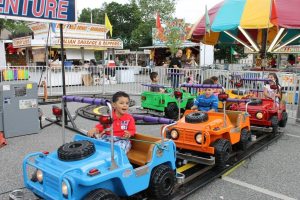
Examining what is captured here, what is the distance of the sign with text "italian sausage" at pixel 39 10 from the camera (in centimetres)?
637

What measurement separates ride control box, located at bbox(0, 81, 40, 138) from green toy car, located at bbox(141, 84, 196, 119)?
3313mm

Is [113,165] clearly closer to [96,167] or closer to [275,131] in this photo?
[96,167]

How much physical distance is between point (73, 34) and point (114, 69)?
17.9 ft

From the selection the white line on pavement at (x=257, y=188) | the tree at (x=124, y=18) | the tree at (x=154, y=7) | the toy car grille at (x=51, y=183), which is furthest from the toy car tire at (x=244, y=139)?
the tree at (x=154, y=7)

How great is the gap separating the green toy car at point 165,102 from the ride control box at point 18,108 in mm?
3313

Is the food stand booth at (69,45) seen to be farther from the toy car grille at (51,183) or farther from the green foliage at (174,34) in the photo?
the toy car grille at (51,183)

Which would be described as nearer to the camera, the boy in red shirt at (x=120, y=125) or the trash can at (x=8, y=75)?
the boy in red shirt at (x=120, y=125)

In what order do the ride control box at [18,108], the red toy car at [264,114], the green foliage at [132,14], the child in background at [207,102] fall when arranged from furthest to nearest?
the green foliage at [132,14] → the ride control box at [18,108] → the red toy car at [264,114] → the child in background at [207,102]

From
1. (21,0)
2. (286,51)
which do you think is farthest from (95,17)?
(21,0)

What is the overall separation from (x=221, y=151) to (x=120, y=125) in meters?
1.66

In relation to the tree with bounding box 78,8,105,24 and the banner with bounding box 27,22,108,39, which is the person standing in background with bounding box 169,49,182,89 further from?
the tree with bounding box 78,8,105,24

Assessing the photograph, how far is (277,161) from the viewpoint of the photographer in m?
5.22

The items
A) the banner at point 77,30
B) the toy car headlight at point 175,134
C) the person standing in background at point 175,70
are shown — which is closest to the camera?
the toy car headlight at point 175,134


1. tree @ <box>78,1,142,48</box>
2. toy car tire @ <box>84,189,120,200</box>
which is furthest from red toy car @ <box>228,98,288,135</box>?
tree @ <box>78,1,142,48</box>
